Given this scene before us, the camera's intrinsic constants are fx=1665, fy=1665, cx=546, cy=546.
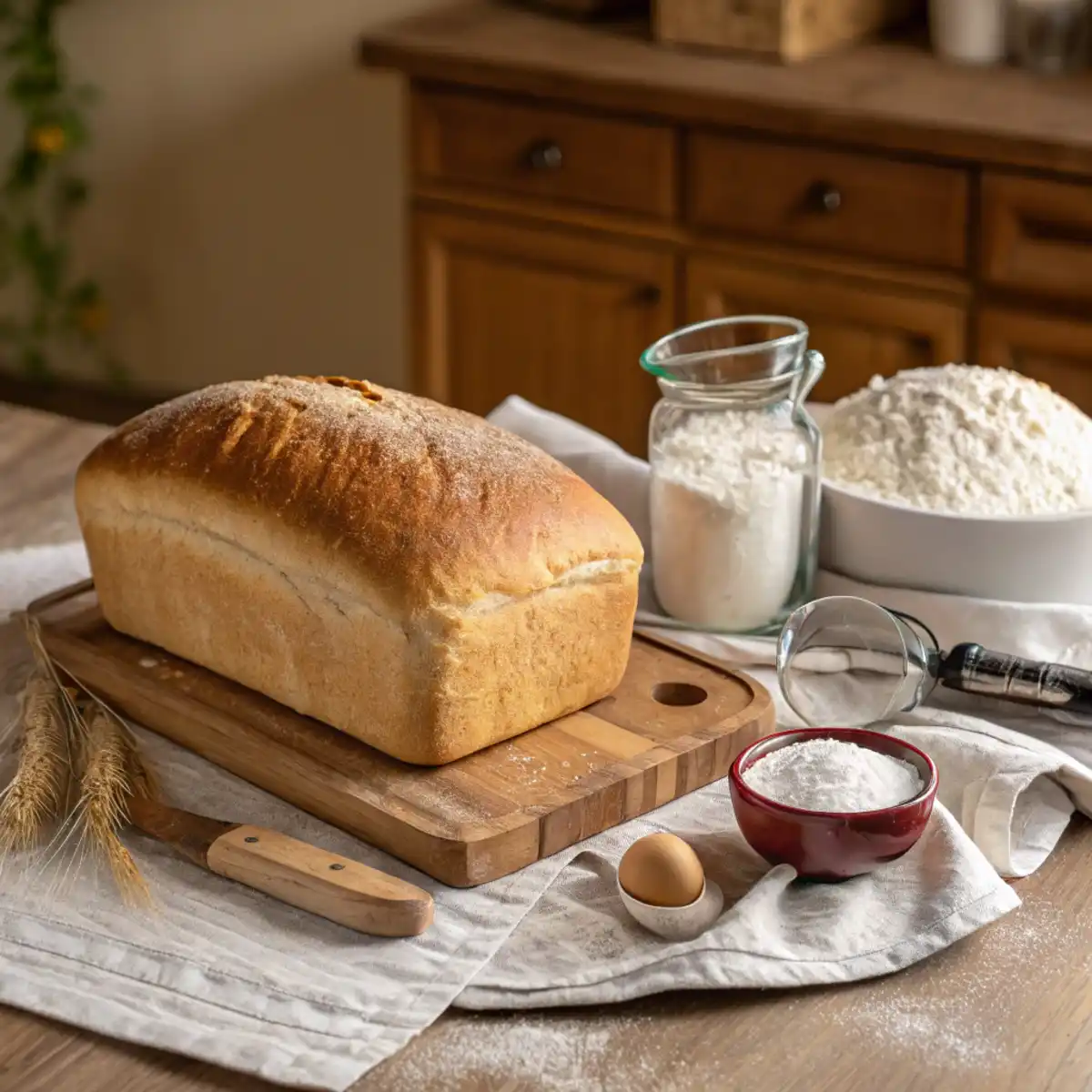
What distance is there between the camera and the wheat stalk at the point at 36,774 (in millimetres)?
1078

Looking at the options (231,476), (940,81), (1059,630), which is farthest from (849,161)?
(231,476)

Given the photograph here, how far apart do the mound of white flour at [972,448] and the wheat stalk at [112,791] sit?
0.60m

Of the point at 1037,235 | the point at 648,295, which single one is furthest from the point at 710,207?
the point at 1037,235

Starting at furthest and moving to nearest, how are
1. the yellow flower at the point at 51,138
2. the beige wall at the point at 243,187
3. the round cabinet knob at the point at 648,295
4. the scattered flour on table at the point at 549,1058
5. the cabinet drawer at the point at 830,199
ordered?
1. the yellow flower at the point at 51,138
2. the beige wall at the point at 243,187
3. the round cabinet knob at the point at 648,295
4. the cabinet drawer at the point at 830,199
5. the scattered flour on table at the point at 549,1058

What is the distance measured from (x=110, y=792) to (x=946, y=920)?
1.76 feet

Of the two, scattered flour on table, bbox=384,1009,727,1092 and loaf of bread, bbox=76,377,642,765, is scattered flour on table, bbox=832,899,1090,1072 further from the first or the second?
loaf of bread, bbox=76,377,642,765

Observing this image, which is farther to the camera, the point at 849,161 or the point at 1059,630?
the point at 849,161

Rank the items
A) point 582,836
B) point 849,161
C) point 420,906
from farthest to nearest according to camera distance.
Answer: point 849,161
point 582,836
point 420,906

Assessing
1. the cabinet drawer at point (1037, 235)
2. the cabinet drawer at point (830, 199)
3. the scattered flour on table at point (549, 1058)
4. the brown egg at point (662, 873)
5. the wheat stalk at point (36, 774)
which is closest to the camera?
the scattered flour on table at point (549, 1058)

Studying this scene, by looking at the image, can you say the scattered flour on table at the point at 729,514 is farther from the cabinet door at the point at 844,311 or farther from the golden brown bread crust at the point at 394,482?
the cabinet door at the point at 844,311

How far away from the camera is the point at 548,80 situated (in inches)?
106

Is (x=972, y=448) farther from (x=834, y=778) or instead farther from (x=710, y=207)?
(x=710, y=207)

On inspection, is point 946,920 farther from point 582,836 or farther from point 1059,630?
point 1059,630

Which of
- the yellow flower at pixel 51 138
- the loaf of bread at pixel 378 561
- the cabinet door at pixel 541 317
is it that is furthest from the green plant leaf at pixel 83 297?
the loaf of bread at pixel 378 561
